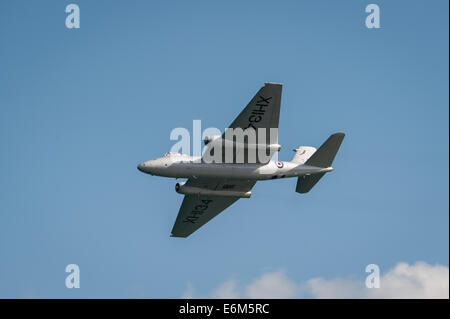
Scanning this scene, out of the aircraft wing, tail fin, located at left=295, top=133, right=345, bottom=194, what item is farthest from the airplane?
the aircraft wing

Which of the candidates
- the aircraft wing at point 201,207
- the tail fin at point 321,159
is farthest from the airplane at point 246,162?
the aircraft wing at point 201,207

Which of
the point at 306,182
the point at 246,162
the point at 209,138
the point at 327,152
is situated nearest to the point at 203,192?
the point at 246,162

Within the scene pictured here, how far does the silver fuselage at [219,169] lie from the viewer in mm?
53812

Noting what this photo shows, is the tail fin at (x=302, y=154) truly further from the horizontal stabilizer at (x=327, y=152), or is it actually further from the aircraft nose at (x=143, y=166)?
the aircraft nose at (x=143, y=166)

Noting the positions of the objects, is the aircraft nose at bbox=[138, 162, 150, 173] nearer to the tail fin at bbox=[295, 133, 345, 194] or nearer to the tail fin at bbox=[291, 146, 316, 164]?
the tail fin at bbox=[295, 133, 345, 194]

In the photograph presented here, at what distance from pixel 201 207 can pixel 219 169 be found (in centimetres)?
930

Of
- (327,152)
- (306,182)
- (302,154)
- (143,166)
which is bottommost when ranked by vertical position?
(306,182)

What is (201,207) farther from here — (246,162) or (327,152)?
(327,152)

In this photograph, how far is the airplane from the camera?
5206cm

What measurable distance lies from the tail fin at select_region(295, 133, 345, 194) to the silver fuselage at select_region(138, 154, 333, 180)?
0.52 meters

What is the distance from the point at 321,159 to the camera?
184ft
